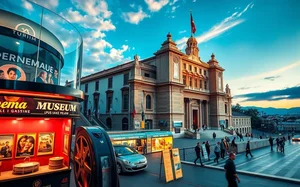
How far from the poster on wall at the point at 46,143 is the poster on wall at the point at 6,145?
85cm

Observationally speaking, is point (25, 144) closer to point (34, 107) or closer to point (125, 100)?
point (34, 107)

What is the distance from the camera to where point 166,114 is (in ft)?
114

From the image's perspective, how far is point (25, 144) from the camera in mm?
6352

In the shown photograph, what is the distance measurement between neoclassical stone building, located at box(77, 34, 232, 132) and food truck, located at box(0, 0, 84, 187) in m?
24.3

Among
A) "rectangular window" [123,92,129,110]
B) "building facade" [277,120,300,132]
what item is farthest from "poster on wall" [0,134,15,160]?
"building facade" [277,120,300,132]

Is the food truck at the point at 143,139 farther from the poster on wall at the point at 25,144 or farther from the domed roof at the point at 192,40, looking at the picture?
the domed roof at the point at 192,40

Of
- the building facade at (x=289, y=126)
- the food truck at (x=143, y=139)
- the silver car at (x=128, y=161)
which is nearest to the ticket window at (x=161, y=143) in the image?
the food truck at (x=143, y=139)

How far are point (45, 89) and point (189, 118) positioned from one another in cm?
3872

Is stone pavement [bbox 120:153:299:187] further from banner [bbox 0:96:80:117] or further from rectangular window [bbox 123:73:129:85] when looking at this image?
rectangular window [bbox 123:73:129:85]

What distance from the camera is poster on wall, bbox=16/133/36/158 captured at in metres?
6.19

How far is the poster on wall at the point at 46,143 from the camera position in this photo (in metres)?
6.67

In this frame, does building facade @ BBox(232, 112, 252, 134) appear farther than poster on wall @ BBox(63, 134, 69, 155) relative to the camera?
Yes

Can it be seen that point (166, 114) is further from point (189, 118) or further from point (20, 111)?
point (20, 111)

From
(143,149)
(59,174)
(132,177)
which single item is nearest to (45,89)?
(59,174)
